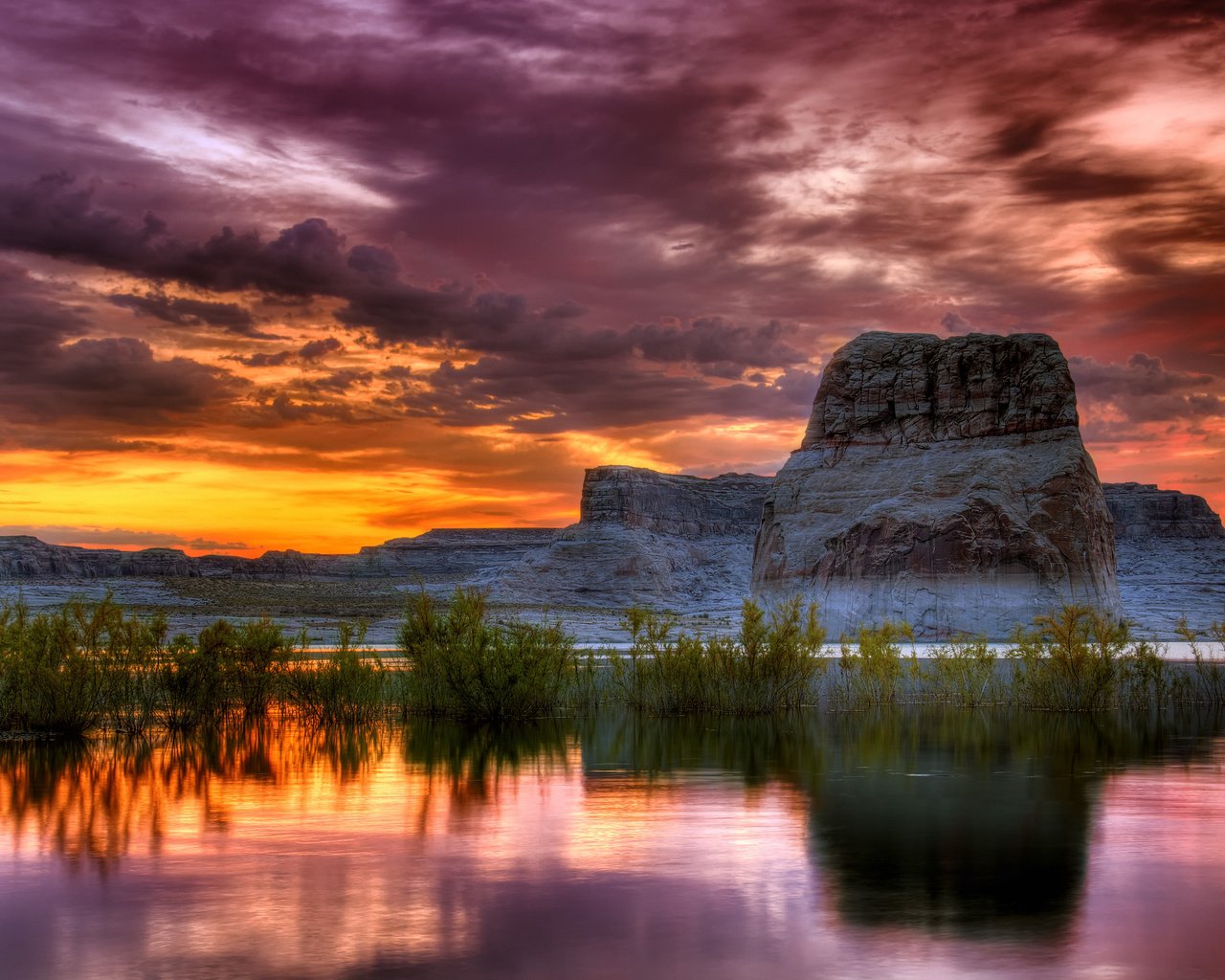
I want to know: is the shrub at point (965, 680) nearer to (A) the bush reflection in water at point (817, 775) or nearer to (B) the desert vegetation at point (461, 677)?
(B) the desert vegetation at point (461, 677)

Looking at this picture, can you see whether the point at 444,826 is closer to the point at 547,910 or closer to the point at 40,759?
the point at 547,910

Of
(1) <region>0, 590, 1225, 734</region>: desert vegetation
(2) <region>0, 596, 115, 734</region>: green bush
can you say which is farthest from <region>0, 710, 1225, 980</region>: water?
(1) <region>0, 590, 1225, 734</region>: desert vegetation

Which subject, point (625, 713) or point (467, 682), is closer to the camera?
point (467, 682)

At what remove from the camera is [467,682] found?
71.2ft

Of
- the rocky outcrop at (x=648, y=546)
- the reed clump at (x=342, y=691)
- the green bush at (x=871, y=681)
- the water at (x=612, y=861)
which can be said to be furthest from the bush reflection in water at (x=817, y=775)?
the rocky outcrop at (x=648, y=546)

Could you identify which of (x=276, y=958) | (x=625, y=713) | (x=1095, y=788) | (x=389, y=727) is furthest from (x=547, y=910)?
(x=625, y=713)

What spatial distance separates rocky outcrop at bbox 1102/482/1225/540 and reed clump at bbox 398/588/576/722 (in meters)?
160

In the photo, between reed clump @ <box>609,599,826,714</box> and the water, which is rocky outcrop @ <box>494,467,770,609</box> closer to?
reed clump @ <box>609,599,826,714</box>

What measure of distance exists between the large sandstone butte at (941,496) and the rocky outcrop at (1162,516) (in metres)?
98.8

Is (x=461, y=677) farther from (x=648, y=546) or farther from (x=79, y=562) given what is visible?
(x=79, y=562)

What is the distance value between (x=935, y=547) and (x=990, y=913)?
65074 mm

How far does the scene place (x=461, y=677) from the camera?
21.7 m

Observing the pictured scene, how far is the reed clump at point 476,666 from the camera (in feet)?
71.1

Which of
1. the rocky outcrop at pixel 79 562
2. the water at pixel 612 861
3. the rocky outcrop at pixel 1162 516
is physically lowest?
the water at pixel 612 861
